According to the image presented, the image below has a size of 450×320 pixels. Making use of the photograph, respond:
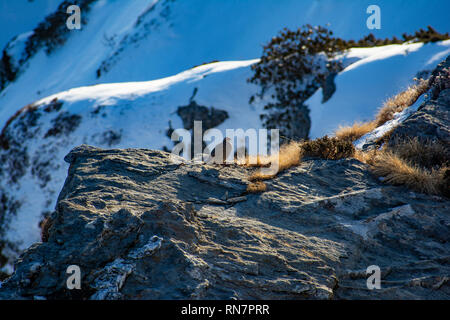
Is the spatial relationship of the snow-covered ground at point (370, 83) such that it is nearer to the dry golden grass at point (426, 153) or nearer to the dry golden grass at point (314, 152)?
the dry golden grass at point (314, 152)

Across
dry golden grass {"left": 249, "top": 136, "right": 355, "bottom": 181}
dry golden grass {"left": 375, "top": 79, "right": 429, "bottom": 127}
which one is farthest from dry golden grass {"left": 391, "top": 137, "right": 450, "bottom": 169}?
dry golden grass {"left": 375, "top": 79, "right": 429, "bottom": 127}

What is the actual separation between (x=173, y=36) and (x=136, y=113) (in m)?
19.1

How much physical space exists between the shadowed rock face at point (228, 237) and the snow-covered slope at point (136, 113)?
8537 mm

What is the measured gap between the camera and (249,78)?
20.5 metres

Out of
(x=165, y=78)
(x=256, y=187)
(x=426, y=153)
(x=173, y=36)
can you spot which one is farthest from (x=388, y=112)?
(x=173, y=36)

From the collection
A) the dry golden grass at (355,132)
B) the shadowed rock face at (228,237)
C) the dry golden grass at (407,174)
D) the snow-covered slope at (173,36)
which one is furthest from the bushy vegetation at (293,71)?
the shadowed rock face at (228,237)

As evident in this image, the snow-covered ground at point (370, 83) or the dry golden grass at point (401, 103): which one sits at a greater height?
the snow-covered ground at point (370, 83)

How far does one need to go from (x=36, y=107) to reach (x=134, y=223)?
19.5 m

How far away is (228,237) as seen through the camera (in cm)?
499

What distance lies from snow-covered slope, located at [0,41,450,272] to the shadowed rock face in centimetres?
854

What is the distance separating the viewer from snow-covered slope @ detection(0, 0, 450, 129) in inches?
1209

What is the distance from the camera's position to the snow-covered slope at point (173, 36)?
101 ft

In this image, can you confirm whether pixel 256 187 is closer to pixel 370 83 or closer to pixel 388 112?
pixel 388 112

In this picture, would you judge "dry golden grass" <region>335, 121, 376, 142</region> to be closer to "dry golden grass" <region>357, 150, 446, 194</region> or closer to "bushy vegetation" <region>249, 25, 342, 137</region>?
"dry golden grass" <region>357, 150, 446, 194</region>
